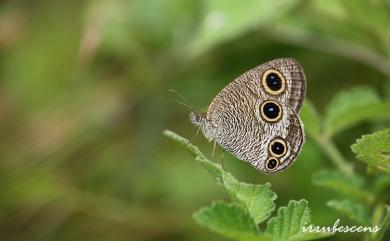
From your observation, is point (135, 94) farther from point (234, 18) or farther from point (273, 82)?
point (273, 82)

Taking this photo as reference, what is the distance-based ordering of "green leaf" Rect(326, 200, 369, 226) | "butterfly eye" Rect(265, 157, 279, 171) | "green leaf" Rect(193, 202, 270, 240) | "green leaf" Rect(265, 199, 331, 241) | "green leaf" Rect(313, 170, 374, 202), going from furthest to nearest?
"butterfly eye" Rect(265, 157, 279, 171), "green leaf" Rect(313, 170, 374, 202), "green leaf" Rect(326, 200, 369, 226), "green leaf" Rect(265, 199, 331, 241), "green leaf" Rect(193, 202, 270, 240)

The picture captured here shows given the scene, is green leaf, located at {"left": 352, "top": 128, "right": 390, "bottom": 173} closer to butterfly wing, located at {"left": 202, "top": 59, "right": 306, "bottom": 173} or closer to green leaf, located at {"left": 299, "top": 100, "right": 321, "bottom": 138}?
butterfly wing, located at {"left": 202, "top": 59, "right": 306, "bottom": 173}

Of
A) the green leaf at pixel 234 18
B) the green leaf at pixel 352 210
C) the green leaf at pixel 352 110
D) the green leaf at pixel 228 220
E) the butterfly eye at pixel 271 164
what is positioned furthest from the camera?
the green leaf at pixel 234 18

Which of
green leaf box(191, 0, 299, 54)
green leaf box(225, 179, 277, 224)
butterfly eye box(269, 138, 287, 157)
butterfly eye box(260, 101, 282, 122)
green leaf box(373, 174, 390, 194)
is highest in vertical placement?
green leaf box(191, 0, 299, 54)

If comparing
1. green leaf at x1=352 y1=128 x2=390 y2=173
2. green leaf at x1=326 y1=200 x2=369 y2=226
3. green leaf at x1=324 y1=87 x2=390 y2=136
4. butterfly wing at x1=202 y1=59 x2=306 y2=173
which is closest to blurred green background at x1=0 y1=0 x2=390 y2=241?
green leaf at x1=324 y1=87 x2=390 y2=136

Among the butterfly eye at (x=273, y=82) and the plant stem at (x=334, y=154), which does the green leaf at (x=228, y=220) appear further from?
the plant stem at (x=334, y=154)

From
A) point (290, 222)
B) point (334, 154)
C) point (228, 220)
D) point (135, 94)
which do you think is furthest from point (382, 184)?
point (135, 94)

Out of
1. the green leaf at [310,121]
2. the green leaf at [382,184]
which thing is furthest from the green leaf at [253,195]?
the green leaf at [310,121]
